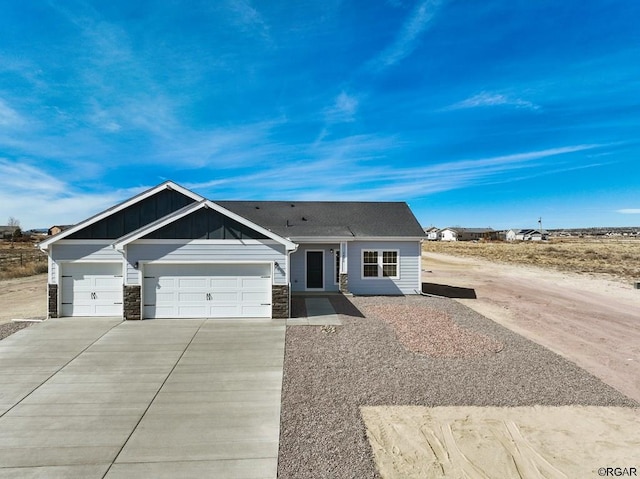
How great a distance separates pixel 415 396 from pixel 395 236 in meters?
11.6

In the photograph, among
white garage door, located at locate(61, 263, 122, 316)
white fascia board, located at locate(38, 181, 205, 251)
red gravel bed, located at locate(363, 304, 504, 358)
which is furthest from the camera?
white garage door, located at locate(61, 263, 122, 316)

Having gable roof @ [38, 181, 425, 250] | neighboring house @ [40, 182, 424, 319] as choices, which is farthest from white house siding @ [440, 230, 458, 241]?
neighboring house @ [40, 182, 424, 319]

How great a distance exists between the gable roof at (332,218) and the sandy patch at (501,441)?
1174cm

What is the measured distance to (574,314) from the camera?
1484cm

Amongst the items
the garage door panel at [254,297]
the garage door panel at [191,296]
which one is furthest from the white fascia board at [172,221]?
the garage door panel at [191,296]

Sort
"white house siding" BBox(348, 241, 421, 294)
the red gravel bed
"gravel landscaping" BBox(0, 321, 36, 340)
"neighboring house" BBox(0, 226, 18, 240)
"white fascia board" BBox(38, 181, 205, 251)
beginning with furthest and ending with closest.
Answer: "neighboring house" BBox(0, 226, 18, 240) → "white house siding" BBox(348, 241, 421, 294) → "white fascia board" BBox(38, 181, 205, 251) → "gravel landscaping" BBox(0, 321, 36, 340) → the red gravel bed

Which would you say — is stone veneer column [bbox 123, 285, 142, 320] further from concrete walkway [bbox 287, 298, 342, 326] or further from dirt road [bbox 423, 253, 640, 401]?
dirt road [bbox 423, 253, 640, 401]

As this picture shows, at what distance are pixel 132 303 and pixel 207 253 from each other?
307 cm

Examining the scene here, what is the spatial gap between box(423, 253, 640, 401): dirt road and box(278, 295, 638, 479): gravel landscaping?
99cm

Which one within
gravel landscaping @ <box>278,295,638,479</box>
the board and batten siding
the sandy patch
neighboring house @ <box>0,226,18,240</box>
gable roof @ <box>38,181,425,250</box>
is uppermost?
neighboring house @ <box>0,226,18,240</box>

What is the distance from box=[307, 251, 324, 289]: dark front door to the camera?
1805 cm

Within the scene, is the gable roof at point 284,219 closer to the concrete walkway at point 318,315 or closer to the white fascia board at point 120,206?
the white fascia board at point 120,206

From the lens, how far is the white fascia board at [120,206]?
40.2ft

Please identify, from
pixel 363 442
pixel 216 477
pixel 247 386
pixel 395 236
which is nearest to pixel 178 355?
pixel 247 386
